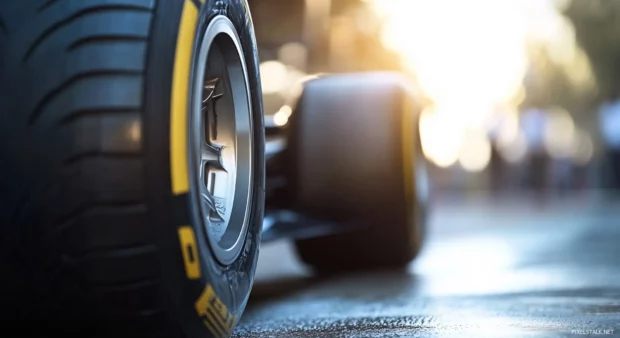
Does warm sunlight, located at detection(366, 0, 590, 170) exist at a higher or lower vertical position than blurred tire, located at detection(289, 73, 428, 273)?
higher

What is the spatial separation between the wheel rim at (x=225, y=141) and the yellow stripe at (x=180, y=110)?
5.3 inches

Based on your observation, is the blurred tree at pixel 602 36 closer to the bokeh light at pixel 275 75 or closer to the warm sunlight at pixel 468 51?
the warm sunlight at pixel 468 51

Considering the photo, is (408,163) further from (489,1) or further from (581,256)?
(489,1)

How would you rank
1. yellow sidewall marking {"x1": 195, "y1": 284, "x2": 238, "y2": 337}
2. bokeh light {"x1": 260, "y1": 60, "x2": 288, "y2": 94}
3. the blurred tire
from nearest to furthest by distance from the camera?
yellow sidewall marking {"x1": 195, "y1": 284, "x2": 238, "y2": 337}
the blurred tire
bokeh light {"x1": 260, "y1": 60, "x2": 288, "y2": 94}

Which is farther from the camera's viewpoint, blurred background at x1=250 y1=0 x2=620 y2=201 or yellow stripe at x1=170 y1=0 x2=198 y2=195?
blurred background at x1=250 y1=0 x2=620 y2=201

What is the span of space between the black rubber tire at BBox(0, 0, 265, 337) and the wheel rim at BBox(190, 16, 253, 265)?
0.73ft

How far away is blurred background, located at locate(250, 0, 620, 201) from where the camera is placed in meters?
4.70

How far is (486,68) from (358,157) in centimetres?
3419

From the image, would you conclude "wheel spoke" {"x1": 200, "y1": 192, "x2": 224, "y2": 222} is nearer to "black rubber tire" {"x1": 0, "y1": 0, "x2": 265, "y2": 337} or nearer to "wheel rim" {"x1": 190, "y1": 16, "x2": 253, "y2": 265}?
"wheel rim" {"x1": 190, "y1": 16, "x2": 253, "y2": 265}

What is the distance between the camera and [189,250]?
1.61m

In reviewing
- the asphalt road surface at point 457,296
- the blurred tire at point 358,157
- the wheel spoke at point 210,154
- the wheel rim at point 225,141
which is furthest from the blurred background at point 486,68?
the wheel spoke at point 210,154

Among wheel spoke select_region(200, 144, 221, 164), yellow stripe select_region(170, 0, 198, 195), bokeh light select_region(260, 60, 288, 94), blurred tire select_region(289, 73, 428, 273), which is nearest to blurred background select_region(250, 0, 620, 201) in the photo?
bokeh light select_region(260, 60, 288, 94)

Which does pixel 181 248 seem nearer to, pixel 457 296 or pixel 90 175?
pixel 90 175

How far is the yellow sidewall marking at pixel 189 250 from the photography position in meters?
A: 1.60
